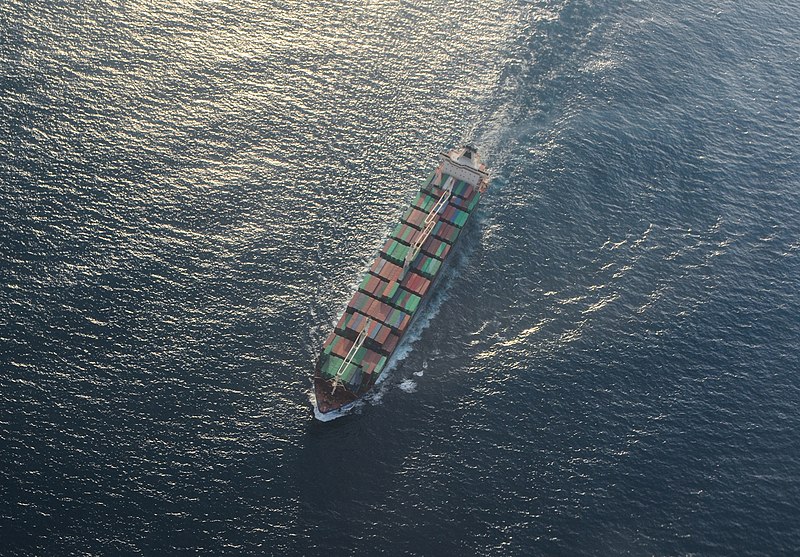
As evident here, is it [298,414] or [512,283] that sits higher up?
[512,283]

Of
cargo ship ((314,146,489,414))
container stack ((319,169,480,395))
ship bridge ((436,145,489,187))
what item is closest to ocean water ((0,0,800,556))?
cargo ship ((314,146,489,414))

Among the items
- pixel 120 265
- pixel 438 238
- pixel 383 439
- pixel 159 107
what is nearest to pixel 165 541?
pixel 383 439

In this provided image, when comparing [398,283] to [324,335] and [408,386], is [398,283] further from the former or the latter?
[408,386]

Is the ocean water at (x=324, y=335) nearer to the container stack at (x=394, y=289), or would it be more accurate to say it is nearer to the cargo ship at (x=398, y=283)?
the cargo ship at (x=398, y=283)

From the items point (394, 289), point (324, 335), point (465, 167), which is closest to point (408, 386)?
point (324, 335)

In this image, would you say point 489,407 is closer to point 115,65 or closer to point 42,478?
point 42,478

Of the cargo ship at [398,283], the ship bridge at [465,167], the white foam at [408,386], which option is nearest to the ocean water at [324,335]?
the white foam at [408,386]
